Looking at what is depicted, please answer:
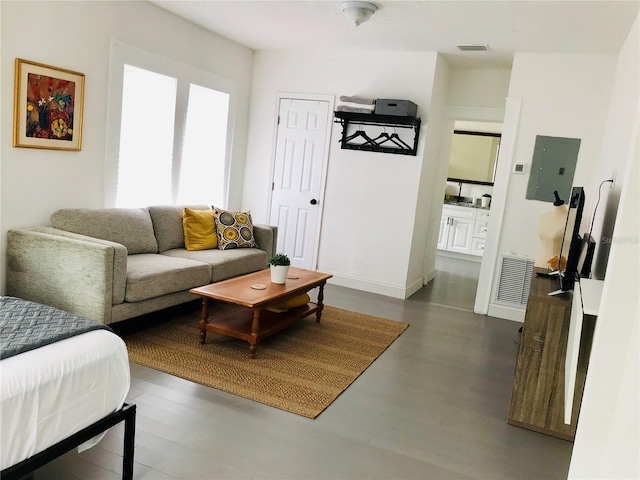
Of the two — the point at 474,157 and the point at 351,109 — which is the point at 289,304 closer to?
the point at 351,109

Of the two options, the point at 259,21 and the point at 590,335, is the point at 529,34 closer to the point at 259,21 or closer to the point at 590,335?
the point at 259,21

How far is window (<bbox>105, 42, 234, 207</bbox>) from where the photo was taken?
437 cm

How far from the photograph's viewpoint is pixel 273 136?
6039mm

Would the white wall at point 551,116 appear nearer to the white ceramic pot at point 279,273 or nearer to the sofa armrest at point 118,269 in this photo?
the white ceramic pot at point 279,273

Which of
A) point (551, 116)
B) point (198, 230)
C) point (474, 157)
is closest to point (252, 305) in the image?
point (198, 230)

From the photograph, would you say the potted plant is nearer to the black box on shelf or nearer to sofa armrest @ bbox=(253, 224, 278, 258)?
sofa armrest @ bbox=(253, 224, 278, 258)

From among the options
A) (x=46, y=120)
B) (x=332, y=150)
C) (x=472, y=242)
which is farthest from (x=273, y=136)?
(x=472, y=242)

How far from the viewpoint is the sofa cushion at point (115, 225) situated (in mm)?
3826

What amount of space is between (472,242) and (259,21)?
5.14 meters

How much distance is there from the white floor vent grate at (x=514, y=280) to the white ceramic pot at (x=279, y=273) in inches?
95.1

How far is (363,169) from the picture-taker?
5.59m

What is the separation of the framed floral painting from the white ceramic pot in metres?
1.84

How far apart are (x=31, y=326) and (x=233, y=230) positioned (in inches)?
116

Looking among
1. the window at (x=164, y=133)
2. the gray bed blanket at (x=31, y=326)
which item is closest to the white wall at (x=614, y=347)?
the gray bed blanket at (x=31, y=326)
